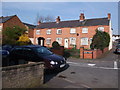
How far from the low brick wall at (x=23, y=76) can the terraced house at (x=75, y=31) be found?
78.6 ft

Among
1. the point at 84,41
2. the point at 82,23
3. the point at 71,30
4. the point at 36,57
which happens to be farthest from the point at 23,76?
the point at 82,23

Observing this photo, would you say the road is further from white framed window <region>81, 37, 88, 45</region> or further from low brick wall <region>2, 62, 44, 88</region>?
white framed window <region>81, 37, 88, 45</region>

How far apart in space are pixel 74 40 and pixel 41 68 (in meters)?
25.4

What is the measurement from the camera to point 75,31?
30047mm

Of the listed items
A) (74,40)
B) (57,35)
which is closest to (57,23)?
(57,35)

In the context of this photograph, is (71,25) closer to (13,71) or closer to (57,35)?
(57,35)

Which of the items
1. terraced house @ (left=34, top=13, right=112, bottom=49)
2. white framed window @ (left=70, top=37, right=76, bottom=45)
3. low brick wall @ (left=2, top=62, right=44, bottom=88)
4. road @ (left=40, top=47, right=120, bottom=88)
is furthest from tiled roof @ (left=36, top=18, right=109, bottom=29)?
low brick wall @ (left=2, top=62, right=44, bottom=88)

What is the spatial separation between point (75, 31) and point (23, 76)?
26486 millimetres

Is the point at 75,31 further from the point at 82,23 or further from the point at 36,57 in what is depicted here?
the point at 36,57

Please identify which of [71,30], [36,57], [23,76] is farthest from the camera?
[71,30]

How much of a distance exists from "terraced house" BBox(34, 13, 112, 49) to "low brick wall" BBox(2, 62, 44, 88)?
78.6 feet

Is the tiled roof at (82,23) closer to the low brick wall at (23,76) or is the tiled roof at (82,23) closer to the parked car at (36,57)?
the parked car at (36,57)

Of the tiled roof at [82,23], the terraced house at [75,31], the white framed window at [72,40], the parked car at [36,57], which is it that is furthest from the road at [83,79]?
the white framed window at [72,40]

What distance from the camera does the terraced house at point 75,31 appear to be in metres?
27.9
